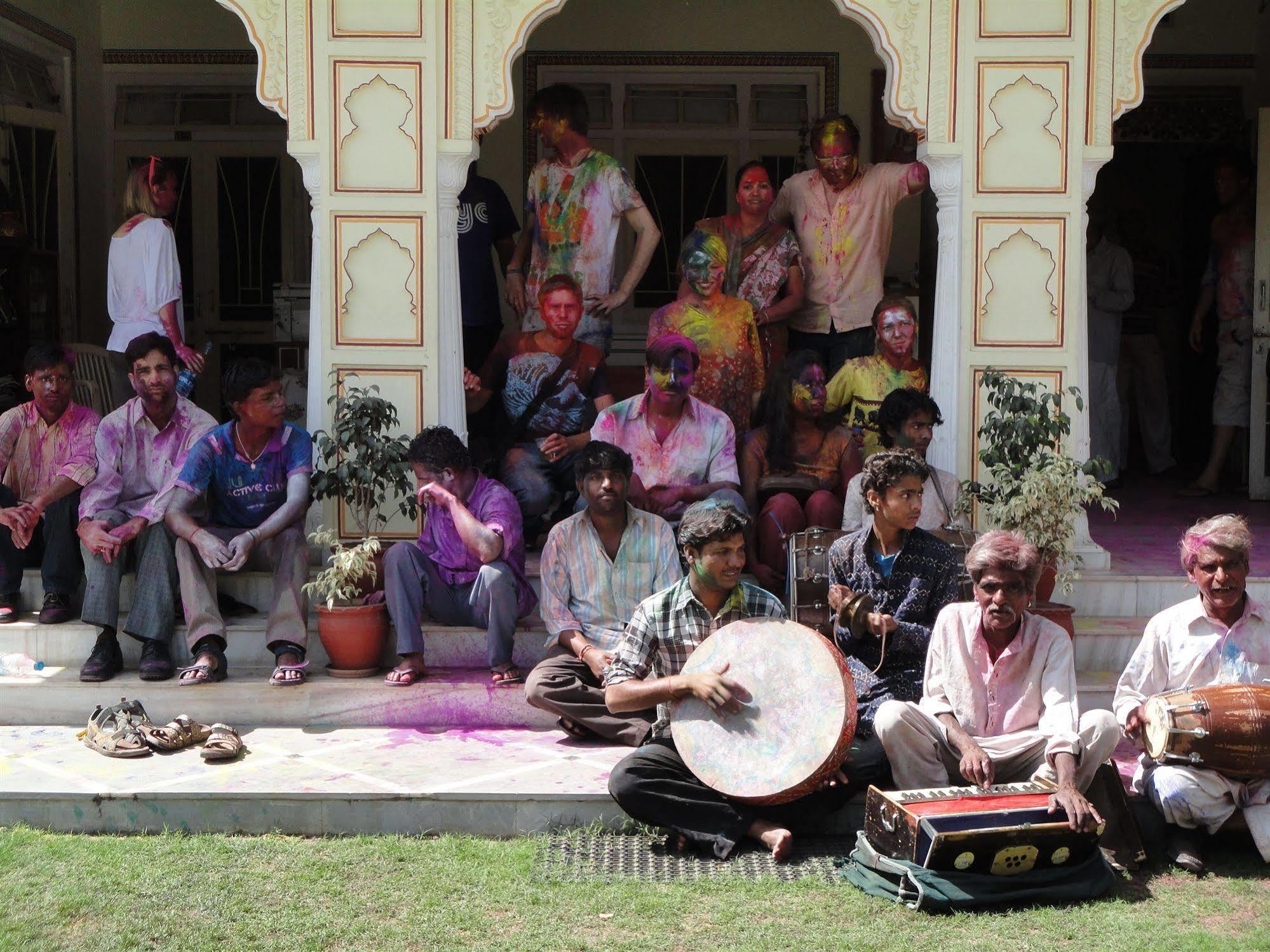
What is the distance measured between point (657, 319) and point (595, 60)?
11.4 feet

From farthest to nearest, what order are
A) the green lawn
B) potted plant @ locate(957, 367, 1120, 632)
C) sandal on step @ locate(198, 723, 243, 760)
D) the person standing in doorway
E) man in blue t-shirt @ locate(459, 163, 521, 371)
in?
the person standing in doorway, man in blue t-shirt @ locate(459, 163, 521, 371), potted plant @ locate(957, 367, 1120, 632), sandal on step @ locate(198, 723, 243, 760), the green lawn

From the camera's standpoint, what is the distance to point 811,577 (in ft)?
19.7

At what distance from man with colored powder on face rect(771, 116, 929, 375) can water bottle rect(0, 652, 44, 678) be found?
432cm

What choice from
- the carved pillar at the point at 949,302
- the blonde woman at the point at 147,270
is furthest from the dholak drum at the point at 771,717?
the blonde woman at the point at 147,270

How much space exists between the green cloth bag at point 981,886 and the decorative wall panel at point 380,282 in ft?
12.6

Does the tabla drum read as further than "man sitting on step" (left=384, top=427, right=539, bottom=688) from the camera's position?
No

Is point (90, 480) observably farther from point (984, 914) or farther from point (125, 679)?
point (984, 914)

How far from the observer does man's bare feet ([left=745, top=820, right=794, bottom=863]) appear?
5.00 m

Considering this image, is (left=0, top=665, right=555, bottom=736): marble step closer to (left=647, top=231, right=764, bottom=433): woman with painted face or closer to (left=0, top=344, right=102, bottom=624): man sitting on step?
(left=0, top=344, right=102, bottom=624): man sitting on step

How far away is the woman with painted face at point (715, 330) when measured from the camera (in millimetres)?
7863

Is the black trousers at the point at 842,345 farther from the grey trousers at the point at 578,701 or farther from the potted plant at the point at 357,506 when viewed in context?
the grey trousers at the point at 578,701

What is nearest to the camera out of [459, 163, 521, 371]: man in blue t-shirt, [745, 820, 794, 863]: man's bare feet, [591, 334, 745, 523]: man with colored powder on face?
[745, 820, 794, 863]: man's bare feet

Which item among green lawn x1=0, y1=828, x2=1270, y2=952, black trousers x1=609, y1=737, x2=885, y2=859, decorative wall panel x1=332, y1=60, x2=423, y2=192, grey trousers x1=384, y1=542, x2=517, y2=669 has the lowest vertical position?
green lawn x1=0, y1=828, x2=1270, y2=952

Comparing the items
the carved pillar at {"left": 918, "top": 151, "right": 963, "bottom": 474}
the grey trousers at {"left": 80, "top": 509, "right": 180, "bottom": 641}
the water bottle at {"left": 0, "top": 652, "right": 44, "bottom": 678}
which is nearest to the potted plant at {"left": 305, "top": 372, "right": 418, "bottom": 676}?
the grey trousers at {"left": 80, "top": 509, "right": 180, "bottom": 641}
